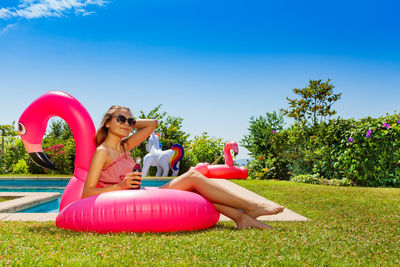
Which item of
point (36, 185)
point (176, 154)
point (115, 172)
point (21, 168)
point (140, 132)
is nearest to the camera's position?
point (115, 172)

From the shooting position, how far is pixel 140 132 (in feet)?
16.3

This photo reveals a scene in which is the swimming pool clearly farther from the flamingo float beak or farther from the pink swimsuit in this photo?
the pink swimsuit

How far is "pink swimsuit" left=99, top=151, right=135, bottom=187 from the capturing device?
15.2 ft

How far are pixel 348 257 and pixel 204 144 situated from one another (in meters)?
19.2

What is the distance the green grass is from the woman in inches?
10.4

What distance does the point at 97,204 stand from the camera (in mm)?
4168

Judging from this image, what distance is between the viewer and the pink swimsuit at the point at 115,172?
4625 millimetres

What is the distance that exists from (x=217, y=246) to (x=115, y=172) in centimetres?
185

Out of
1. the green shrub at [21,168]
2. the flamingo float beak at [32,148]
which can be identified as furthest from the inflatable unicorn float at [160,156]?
the flamingo float beak at [32,148]

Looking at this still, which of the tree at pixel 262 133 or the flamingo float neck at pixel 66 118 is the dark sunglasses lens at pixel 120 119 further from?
Answer: the tree at pixel 262 133

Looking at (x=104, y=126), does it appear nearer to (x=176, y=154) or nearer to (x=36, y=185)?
(x=36, y=185)

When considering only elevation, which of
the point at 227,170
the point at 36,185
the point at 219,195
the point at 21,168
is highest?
the point at 219,195

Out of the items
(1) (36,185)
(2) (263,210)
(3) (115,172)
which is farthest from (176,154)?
(2) (263,210)

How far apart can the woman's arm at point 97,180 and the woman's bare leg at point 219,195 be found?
0.57 meters
